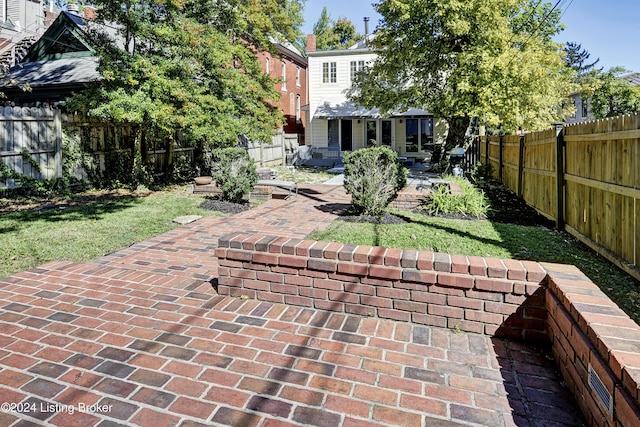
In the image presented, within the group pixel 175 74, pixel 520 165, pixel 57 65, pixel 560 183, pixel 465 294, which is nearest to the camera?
pixel 465 294

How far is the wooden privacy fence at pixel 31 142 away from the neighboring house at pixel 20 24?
465 inches

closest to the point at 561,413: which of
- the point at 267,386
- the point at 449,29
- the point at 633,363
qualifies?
the point at 633,363

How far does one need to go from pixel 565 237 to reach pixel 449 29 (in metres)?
10.4

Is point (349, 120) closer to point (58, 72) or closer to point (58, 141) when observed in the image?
point (58, 72)

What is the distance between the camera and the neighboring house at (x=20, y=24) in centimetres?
1959

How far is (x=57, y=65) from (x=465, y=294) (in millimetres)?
17597

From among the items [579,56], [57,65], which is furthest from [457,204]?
[579,56]

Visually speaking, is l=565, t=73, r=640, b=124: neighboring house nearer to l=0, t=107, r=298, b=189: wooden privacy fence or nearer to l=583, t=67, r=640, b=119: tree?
l=583, t=67, r=640, b=119: tree

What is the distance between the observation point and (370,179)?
7211 mm

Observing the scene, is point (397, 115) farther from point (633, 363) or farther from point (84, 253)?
point (633, 363)

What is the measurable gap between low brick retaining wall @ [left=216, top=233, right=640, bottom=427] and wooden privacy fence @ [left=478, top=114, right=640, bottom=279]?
1917 millimetres

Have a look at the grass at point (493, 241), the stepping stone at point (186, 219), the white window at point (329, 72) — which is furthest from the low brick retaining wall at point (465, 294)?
the white window at point (329, 72)

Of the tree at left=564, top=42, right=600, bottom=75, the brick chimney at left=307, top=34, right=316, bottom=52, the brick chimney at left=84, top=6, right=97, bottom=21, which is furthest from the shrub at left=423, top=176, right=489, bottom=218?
the tree at left=564, top=42, right=600, bottom=75

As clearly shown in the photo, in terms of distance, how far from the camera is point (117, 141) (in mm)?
12000
